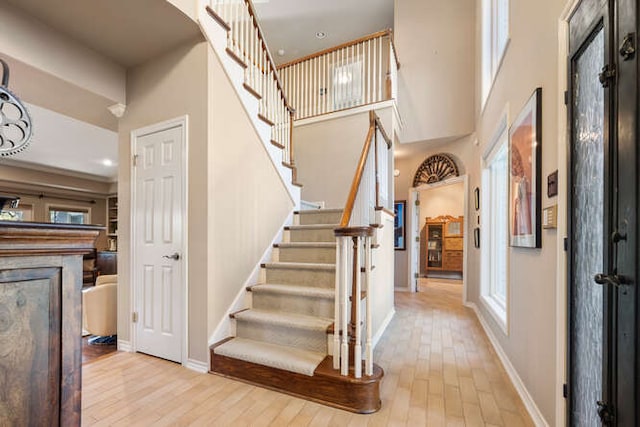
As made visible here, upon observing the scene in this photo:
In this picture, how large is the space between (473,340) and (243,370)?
243 cm

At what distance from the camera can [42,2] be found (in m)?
2.06

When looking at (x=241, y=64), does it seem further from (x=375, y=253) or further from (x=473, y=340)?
(x=473, y=340)

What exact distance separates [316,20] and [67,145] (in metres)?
5.18

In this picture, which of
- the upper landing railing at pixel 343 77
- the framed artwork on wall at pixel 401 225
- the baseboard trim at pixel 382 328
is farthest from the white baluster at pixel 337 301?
the framed artwork on wall at pixel 401 225

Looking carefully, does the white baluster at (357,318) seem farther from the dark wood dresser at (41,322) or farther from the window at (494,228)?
the window at (494,228)

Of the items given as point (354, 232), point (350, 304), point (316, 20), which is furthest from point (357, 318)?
point (316, 20)

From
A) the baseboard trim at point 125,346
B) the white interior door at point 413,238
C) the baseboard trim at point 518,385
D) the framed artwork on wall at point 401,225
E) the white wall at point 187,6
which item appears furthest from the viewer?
the framed artwork on wall at point 401,225

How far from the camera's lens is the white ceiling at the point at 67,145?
433cm

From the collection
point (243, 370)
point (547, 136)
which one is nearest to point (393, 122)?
point (547, 136)

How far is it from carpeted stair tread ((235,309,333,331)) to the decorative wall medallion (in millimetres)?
4066

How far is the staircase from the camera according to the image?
190cm

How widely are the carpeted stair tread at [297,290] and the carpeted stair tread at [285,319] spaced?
0.18 meters

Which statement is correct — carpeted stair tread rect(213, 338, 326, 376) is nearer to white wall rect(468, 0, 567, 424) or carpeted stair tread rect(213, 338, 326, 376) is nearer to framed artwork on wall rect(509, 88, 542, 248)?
white wall rect(468, 0, 567, 424)

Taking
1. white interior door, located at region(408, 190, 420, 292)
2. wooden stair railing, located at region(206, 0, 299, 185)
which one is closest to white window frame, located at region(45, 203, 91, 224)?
wooden stair railing, located at region(206, 0, 299, 185)
